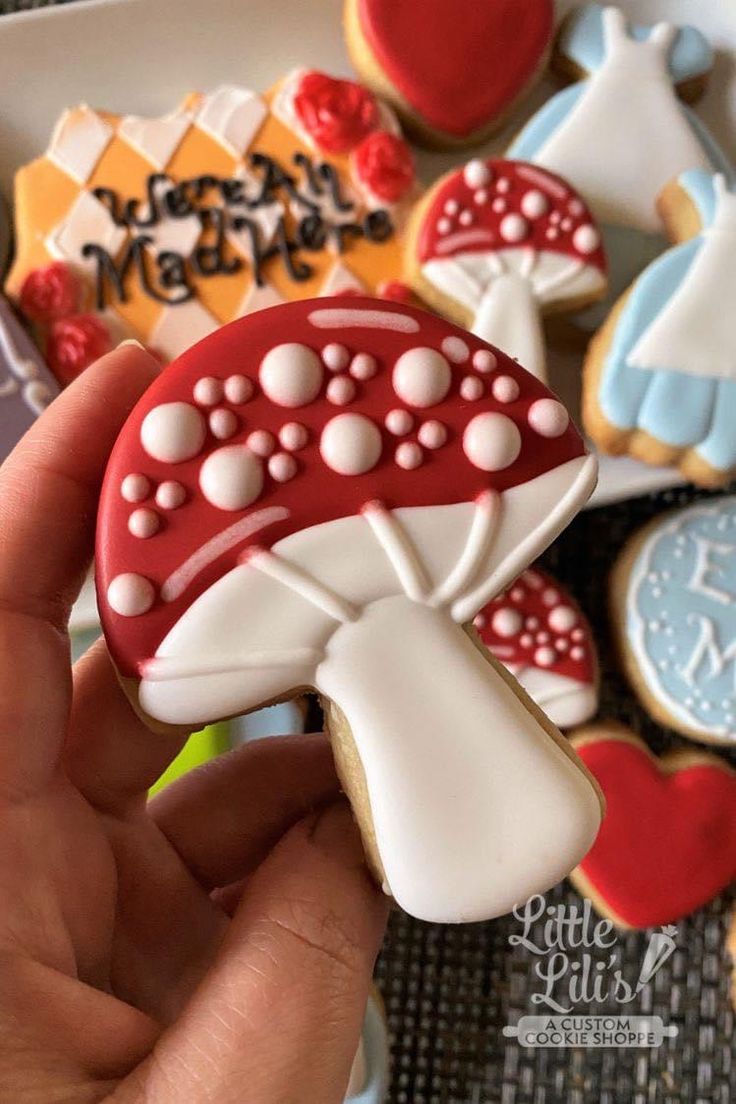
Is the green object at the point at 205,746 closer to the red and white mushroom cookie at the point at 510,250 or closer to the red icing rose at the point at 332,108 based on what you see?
the red and white mushroom cookie at the point at 510,250

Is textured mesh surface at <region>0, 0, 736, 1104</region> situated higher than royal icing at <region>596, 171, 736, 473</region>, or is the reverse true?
royal icing at <region>596, 171, 736, 473</region>

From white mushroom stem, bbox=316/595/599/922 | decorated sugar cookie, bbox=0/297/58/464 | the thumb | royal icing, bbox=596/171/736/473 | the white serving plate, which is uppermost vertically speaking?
the white serving plate

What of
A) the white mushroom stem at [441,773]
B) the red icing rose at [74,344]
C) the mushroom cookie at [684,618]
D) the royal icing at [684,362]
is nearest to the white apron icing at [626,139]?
the royal icing at [684,362]

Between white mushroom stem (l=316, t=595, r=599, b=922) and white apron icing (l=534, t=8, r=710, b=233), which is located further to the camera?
white apron icing (l=534, t=8, r=710, b=233)

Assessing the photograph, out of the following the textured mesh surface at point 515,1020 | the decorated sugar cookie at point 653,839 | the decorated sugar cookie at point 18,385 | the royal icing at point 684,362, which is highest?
the decorated sugar cookie at point 18,385

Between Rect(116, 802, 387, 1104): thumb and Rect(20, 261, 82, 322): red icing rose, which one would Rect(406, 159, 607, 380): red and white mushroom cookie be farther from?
Rect(116, 802, 387, 1104): thumb

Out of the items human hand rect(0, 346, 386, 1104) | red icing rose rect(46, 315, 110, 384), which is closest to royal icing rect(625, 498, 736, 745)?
human hand rect(0, 346, 386, 1104)

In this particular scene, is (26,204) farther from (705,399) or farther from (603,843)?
(603,843)
